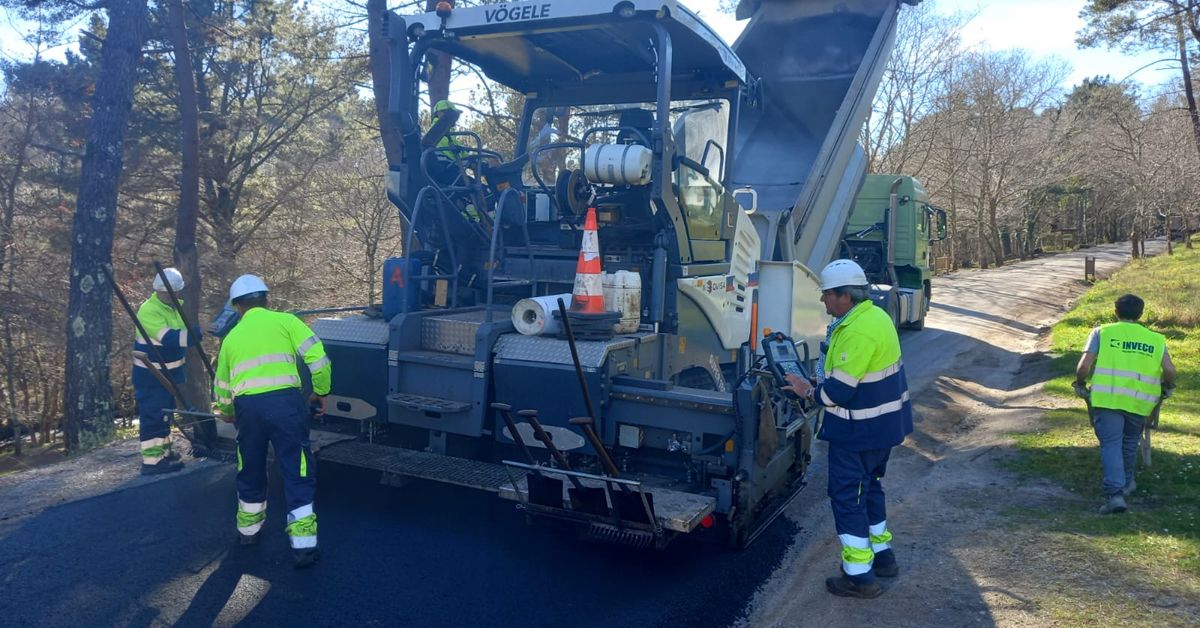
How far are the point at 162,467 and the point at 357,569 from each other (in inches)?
95.8

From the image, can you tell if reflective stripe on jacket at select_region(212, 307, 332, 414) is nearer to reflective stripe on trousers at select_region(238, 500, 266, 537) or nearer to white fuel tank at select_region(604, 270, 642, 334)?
reflective stripe on trousers at select_region(238, 500, 266, 537)

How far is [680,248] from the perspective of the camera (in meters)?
5.29

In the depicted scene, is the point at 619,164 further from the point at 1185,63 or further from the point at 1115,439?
the point at 1185,63

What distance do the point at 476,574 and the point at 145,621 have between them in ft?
4.98

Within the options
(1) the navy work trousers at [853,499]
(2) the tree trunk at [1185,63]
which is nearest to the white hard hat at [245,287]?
(1) the navy work trousers at [853,499]

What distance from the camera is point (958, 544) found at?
4891 mm

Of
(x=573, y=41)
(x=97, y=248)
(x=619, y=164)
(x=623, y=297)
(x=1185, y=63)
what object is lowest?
(x=623, y=297)

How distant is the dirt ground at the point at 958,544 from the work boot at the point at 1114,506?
0.64 feet

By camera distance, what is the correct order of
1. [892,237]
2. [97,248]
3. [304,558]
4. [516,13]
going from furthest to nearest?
[892,237] → [97,248] → [516,13] → [304,558]

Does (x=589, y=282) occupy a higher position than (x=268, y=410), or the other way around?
(x=589, y=282)

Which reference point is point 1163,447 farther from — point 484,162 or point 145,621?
point 145,621

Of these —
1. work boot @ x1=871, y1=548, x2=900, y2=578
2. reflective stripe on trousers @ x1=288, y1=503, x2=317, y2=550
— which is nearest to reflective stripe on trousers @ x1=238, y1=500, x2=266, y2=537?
reflective stripe on trousers @ x1=288, y1=503, x2=317, y2=550

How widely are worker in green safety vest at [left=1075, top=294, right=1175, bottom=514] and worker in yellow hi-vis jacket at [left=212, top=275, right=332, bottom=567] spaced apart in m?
4.79

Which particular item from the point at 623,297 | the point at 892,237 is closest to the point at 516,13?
the point at 623,297
